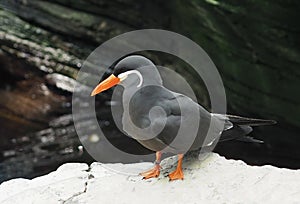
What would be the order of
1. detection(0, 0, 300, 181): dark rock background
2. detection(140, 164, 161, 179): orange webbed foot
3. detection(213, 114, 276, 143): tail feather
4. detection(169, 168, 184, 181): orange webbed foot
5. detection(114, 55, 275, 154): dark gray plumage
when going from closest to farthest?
detection(114, 55, 275, 154): dark gray plumage
detection(169, 168, 184, 181): orange webbed foot
detection(140, 164, 161, 179): orange webbed foot
detection(213, 114, 276, 143): tail feather
detection(0, 0, 300, 181): dark rock background

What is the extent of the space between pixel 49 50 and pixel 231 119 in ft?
19.0

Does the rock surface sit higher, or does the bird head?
the bird head

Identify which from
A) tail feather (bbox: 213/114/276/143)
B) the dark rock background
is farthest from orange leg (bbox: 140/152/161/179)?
the dark rock background

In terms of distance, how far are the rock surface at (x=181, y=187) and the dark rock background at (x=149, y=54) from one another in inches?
130

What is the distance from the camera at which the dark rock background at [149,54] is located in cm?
655

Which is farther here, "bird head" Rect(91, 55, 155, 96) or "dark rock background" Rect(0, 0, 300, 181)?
"dark rock background" Rect(0, 0, 300, 181)

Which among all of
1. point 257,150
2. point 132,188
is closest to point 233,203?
point 132,188

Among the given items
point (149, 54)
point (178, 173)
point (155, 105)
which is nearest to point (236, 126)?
point (178, 173)

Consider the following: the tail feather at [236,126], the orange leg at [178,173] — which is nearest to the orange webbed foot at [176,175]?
the orange leg at [178,173]

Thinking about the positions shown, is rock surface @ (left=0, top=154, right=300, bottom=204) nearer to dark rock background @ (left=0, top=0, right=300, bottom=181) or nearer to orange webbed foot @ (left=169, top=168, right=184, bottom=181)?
orange webbed foot @ (left=169, top=168, right=184, bottom=181)

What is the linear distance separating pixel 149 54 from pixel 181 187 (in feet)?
17.7

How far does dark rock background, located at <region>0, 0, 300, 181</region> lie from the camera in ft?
21.5

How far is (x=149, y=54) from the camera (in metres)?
8.37

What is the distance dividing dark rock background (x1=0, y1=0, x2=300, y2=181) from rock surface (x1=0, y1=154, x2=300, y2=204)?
3.29m
